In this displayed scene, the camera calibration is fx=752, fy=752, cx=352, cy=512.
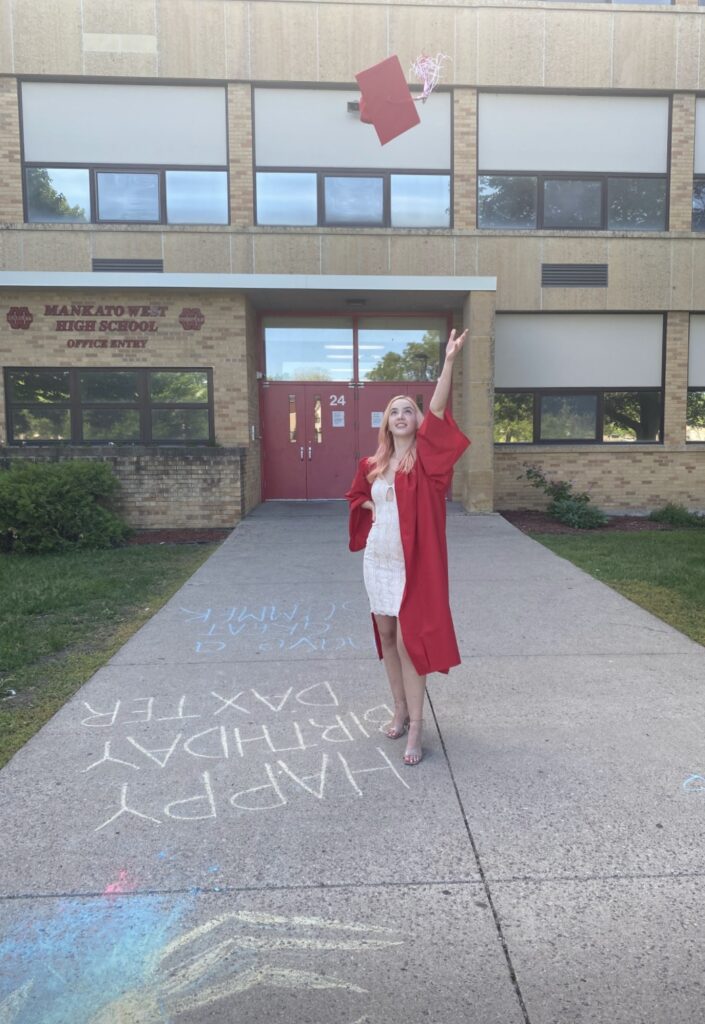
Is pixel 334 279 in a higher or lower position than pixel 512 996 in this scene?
higher

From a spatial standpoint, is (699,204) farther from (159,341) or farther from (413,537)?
(413,537)

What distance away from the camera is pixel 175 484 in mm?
12289

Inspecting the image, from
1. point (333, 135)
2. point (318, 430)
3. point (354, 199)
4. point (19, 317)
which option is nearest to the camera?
point (19, 317)

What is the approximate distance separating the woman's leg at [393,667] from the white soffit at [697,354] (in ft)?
41.2

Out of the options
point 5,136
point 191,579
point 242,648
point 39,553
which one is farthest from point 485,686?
point 5,136

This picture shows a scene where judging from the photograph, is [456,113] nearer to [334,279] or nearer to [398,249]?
[398,249]

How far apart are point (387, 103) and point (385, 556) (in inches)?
302

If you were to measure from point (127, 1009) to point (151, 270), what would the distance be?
1290cm

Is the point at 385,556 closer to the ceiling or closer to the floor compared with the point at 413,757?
closer to the ceiling

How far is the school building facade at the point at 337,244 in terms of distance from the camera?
12.8 meters

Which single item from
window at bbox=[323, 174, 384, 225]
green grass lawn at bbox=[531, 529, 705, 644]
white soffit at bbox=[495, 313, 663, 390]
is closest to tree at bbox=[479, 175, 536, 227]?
white soffit at bbox=[495, 313, 663, 390]

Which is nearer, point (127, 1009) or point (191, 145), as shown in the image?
point (127, 1009)

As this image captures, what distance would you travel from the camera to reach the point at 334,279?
12242mm

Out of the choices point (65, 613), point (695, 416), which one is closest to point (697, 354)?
point (695, 416)
